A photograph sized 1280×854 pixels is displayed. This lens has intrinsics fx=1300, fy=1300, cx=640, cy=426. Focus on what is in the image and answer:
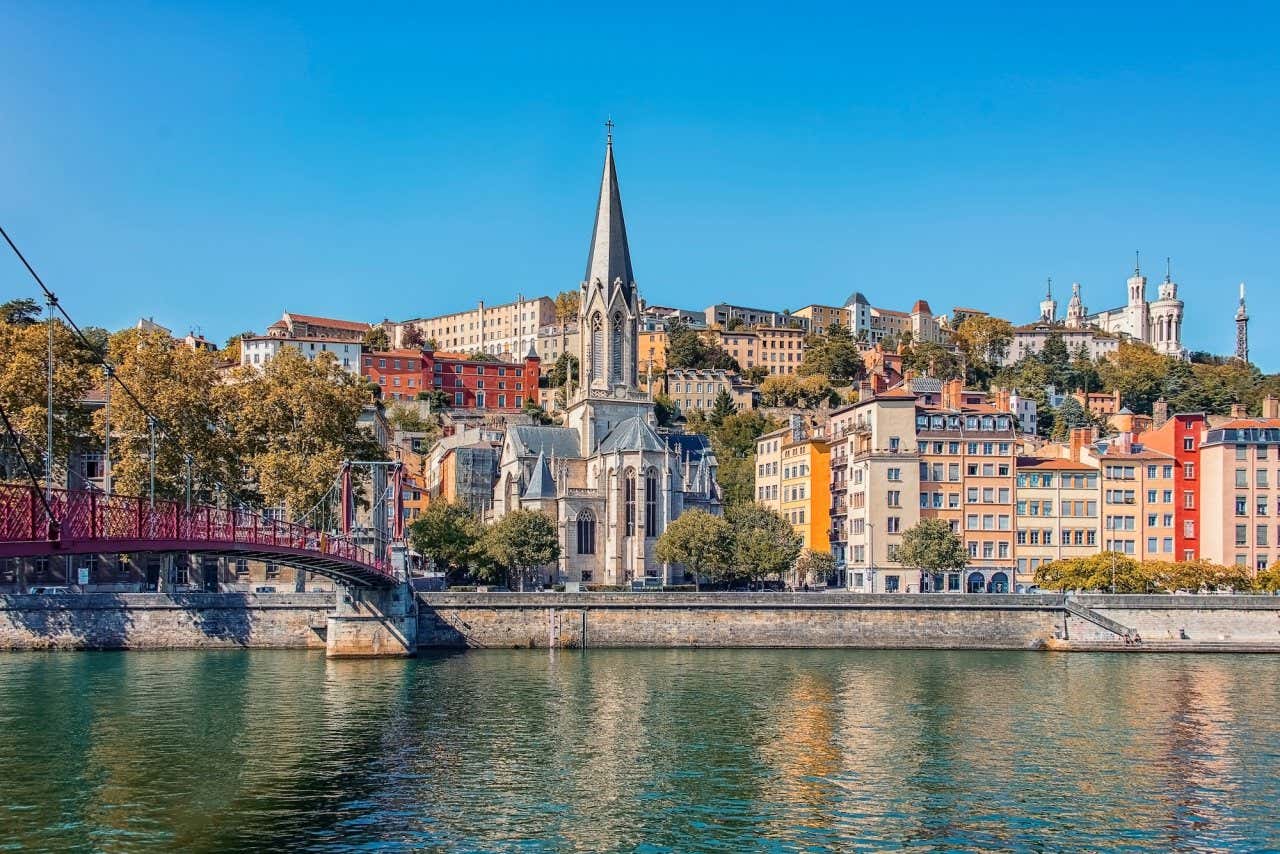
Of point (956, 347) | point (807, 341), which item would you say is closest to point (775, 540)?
point (807, 341)

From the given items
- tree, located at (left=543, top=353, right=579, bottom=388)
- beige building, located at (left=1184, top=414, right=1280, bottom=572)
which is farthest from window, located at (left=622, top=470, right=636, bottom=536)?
tree, located at (left=543, top=353, right=579, bottom=388)

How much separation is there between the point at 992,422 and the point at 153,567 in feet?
153

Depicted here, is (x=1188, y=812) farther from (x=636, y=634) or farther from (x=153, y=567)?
(x=153, y=567)

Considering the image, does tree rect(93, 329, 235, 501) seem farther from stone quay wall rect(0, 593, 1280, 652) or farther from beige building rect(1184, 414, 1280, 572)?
beige building rect(1184, 414, 1280, 572)

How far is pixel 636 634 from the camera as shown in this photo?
59.4 metres

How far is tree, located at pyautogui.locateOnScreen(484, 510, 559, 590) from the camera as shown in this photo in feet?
226

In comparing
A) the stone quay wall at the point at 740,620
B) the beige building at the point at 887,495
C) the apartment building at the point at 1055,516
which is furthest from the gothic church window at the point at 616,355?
the stone quay wall at the point at 740,620

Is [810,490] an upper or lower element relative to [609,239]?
lower

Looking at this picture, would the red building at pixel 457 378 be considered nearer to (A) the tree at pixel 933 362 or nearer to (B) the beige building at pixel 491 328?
(B) the beige building at pixel 491 328

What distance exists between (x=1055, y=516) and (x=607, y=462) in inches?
1042

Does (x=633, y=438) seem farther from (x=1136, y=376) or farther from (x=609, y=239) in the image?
(x=1136, y=376)

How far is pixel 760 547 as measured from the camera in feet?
224

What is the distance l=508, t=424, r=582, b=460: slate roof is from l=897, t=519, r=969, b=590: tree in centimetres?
2428

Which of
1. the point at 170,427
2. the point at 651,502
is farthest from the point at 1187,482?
the point at 170,427
